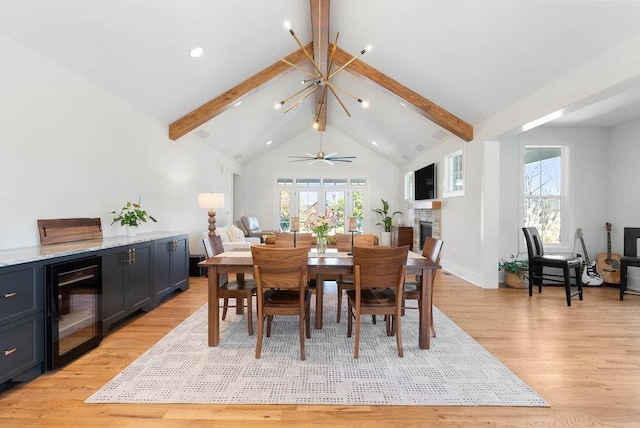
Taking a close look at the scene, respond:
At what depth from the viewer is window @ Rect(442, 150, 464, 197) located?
5.81 m

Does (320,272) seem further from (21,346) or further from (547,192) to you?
(547,192)

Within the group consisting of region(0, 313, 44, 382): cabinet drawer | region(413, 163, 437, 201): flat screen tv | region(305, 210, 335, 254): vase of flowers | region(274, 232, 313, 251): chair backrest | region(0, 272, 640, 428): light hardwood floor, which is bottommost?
region(0, 272, 640, 428): light hardwood floor

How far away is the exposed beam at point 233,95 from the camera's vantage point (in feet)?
16.7

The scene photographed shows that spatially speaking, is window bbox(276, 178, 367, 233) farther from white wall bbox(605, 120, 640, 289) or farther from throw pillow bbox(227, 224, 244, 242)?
white wall bbox(605, 120, 640, 289)

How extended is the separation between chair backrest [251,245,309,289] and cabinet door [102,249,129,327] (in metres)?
1.50

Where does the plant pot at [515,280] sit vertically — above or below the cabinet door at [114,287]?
below

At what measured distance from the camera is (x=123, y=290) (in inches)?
122

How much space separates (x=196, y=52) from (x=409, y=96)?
10.4 ft

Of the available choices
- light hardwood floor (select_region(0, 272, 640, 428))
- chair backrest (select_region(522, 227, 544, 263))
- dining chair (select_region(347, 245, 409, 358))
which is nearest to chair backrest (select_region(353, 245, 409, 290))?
dining chair (select_region(347, 245, 409, 358))

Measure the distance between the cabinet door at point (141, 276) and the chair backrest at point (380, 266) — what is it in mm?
2388

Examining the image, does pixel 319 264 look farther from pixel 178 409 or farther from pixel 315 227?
pixel 178 409

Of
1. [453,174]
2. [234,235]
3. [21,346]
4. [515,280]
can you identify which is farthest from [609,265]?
[21,346]

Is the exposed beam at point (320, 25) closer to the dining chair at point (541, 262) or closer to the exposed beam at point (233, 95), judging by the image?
the exposed beam at point (233, 95)

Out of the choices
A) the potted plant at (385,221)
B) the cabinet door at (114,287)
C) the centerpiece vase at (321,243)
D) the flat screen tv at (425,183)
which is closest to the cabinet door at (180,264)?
the cabinet door at (114,287)
